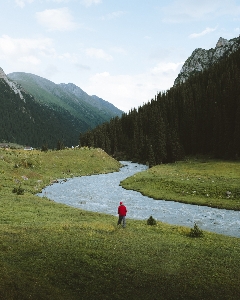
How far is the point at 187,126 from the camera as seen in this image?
127 metres

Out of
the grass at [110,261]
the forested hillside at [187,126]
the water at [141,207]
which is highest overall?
the forested hillside at [187,126]

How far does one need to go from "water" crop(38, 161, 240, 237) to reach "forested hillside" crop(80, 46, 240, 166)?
5175 centimetres

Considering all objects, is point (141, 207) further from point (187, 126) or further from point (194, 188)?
point (187, 126)

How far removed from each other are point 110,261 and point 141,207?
2590 cm

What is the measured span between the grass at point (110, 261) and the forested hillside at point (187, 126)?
251ft

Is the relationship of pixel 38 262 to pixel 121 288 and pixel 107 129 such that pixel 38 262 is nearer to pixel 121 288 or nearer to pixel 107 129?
pixel 121 288

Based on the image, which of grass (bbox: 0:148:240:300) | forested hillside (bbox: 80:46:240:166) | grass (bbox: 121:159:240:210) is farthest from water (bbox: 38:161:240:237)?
forested hillside (bbox: 80:46:240:166)

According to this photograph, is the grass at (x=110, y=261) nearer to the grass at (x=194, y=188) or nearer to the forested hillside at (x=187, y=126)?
the grass at (x=194, y=188)

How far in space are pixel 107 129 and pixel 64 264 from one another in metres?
172

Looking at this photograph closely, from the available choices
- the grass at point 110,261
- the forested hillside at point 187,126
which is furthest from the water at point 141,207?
the forested hillside at point 187,126

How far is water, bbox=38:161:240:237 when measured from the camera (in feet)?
117

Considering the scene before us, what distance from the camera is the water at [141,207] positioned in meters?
35.7

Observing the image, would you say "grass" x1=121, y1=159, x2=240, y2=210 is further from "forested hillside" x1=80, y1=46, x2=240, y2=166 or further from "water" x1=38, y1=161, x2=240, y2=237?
"forested hillside" x1=80, y1=46, x2=240, y2=166

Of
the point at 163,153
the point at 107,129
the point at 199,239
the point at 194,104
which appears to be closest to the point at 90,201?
the point at 199,239
